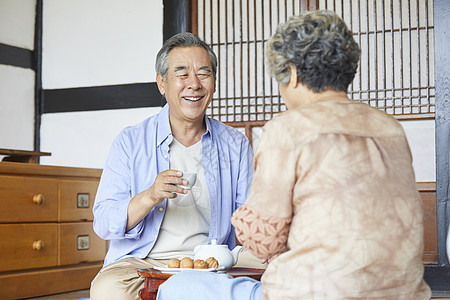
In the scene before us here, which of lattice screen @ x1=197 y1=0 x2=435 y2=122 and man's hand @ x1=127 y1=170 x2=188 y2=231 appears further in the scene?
lattice screen @ x1=197 y1=0 x2=435 y2=122

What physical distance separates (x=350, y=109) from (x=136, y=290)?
1.11 m

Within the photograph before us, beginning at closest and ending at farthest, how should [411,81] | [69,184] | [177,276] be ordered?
[177,276], [69,184], [411,81]

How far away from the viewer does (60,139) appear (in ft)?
17.7

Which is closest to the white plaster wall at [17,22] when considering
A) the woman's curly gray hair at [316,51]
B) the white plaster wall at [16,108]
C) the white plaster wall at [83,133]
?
the white plaster wall at [16,108]

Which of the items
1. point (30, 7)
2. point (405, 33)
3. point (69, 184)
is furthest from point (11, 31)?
point (405, 33)

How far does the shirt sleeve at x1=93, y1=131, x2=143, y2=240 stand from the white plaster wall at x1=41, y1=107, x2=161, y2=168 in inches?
106

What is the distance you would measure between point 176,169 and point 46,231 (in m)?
1.67

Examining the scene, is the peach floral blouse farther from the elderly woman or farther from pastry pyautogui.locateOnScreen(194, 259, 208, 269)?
pastry pyautogui.locateOnScreen(194, 259, 208, 269)

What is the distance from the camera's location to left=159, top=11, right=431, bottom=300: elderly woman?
129 cm

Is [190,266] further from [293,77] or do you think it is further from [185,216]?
[293,77]

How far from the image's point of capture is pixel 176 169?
2443 millimetres

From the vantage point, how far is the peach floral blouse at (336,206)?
1.28m

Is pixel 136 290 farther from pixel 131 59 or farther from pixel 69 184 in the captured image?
pixel 131 59

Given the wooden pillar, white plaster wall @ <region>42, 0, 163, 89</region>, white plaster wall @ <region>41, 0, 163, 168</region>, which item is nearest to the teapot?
the wooden pillar
